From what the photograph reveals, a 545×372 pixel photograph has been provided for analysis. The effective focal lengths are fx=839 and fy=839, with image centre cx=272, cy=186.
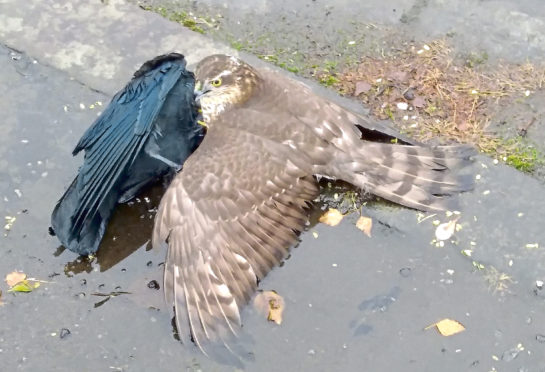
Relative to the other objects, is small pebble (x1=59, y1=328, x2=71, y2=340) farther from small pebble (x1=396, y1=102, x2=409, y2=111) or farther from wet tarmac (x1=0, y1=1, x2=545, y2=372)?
small pebble (x1=396, y1=102, x2=409, y2=111)

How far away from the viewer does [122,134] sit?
12.9 ft

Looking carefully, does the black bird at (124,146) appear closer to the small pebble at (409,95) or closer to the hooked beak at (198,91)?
the hooked beak at (198,91)

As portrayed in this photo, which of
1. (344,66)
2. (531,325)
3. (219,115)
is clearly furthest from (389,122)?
(531,325)

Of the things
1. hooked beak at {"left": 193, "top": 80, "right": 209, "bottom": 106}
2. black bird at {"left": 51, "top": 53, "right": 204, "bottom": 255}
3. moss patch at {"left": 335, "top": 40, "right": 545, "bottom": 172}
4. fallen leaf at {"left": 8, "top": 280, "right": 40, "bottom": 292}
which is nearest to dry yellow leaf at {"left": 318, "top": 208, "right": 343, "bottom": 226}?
moss patch at {"left": 335, "top": 40, "right": 545, "bottom": 172}

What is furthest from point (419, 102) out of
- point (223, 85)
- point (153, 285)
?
point (153, 285)

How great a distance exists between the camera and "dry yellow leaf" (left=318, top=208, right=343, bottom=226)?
13.6ft

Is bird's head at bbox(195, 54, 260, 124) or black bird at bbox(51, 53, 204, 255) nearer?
black bird at bbox(51, 53, 204, 255)

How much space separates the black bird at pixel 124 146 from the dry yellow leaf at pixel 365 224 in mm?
941

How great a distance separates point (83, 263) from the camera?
160 inches

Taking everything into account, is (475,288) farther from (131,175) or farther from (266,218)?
(131,175)

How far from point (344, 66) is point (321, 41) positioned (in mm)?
281

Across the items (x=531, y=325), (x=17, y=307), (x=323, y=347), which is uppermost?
(x=531, y=325)

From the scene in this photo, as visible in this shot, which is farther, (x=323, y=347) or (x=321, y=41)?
(x=321, y=41)

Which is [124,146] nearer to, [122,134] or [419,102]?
[122,134]
